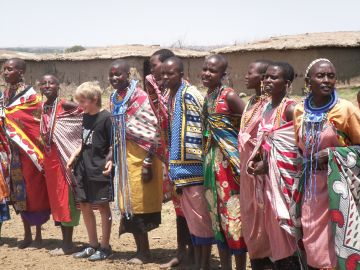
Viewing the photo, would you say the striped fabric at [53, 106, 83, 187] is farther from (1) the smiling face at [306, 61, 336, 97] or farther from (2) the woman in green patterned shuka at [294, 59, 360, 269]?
(1) the smiling face at [306, 61, 336, 97]

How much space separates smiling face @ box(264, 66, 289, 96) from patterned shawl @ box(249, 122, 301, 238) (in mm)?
302

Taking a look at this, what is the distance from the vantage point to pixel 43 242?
721 centimetres

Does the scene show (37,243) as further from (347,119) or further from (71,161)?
(347,119)

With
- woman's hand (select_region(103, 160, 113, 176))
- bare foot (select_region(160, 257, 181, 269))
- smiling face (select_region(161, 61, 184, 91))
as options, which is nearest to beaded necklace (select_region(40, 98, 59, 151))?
woman's hand (select_region(103, 160, 113, 176))

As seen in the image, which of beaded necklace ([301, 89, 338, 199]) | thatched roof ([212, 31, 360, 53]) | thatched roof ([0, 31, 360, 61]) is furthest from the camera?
thatched roof ([0, 31, 360, 61])

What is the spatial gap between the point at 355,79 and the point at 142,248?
478 inches

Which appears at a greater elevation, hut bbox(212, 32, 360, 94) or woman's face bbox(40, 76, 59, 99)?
hut bbox(212, 32, 360, 94)

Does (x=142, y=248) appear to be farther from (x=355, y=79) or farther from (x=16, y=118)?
(x=355, y=79)

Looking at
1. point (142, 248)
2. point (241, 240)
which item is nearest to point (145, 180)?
point (142, 248)

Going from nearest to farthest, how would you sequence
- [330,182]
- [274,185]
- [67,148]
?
[330,182], [274,185], [67,148]

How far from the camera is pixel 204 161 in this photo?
528 centimetres

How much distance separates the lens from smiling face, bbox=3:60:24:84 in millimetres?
6781

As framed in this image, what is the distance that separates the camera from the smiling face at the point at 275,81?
4637mm

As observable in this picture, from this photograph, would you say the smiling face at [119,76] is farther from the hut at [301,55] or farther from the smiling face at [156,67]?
the hut at [301,55]
